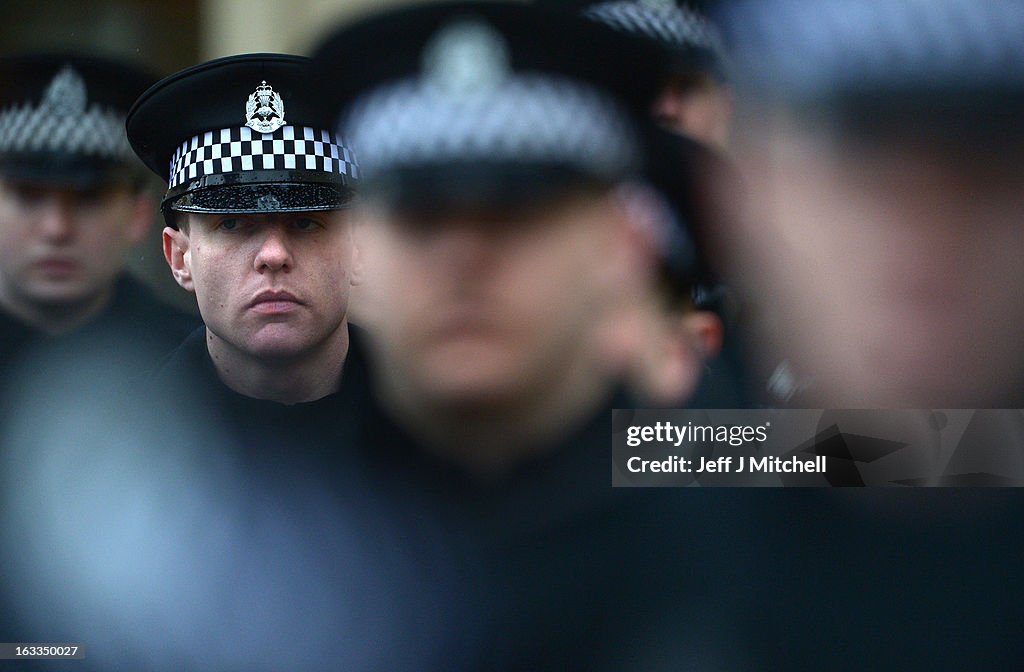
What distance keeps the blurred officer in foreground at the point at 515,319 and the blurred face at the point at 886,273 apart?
0.70ft

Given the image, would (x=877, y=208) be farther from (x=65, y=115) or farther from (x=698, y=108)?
(x=65, y=115)

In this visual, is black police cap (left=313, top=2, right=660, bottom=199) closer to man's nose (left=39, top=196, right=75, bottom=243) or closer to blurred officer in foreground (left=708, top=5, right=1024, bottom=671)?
blurred officer in foreground (left=708, top=5, right=1024, bottom=671)

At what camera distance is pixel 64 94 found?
6.46 feet

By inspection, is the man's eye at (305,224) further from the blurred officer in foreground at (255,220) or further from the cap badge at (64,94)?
the cap badge at (64,94)

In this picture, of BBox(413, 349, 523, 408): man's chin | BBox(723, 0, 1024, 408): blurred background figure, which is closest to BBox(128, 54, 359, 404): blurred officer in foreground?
BBox(413, 349, 523, 408): man's chin

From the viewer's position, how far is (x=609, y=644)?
196 centimetres

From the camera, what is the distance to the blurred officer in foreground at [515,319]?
A: 1718mm

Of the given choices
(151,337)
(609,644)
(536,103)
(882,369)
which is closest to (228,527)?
(151,337)

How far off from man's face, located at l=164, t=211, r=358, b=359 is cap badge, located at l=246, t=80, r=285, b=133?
16 cm

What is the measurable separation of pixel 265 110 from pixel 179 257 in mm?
298

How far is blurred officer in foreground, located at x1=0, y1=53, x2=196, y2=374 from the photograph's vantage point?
196 cm

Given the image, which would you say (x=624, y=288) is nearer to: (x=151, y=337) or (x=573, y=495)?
(x=573, y=495)

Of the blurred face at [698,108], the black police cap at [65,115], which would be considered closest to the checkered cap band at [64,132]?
the black police cap at [65,115]

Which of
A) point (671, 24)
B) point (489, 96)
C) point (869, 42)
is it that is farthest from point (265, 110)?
point (869, 42)
